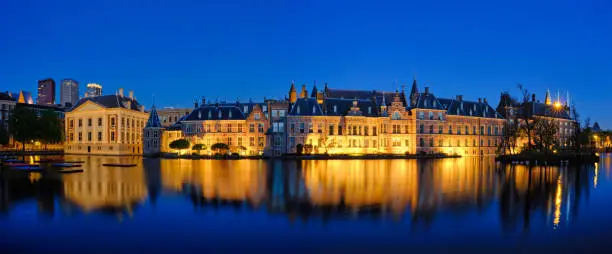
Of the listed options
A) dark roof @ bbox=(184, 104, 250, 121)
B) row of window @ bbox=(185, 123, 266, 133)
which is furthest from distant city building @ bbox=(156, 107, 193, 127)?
row of window @ bbox=(185, 123, 266, 133)

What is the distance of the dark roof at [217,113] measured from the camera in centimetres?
7506

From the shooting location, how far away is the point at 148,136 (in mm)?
78938

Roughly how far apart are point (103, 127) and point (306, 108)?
43357mm

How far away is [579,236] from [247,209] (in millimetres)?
12894

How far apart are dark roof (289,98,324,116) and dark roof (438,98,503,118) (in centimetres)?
2551

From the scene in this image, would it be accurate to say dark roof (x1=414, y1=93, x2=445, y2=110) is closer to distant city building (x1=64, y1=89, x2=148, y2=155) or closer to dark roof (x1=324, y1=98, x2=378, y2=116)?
dark roof (x1=324, y1=98, x2=378, y2=116)

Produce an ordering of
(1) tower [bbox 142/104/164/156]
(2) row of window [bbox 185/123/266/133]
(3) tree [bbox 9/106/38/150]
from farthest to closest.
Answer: (1) tower [bbox 142/104/164/156] → (3) tree [bbox 9/106/38/150] → (2) row of window [bbox 185/123/266/133]

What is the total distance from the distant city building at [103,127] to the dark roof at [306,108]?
38.0m

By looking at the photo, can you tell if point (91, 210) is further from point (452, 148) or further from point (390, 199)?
point (452, 148)

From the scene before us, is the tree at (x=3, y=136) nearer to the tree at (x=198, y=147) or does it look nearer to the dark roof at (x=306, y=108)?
the tree at (x=198, y=147)

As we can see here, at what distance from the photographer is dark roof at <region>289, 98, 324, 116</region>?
235 feet

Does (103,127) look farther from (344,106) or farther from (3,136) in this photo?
(344,106)

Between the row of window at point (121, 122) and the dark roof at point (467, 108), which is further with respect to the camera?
the row of window at point (121, 122)

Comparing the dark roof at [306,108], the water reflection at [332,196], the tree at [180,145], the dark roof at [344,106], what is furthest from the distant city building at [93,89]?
the water reflection at [332,196]
